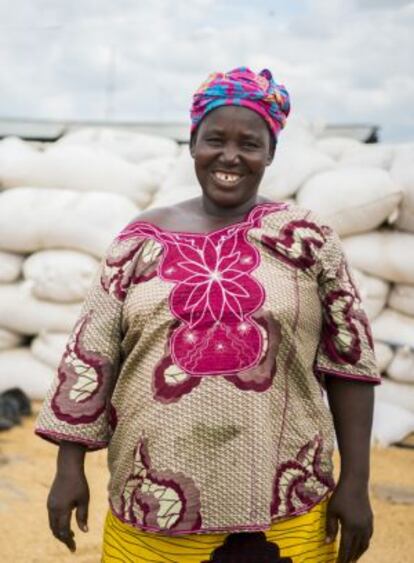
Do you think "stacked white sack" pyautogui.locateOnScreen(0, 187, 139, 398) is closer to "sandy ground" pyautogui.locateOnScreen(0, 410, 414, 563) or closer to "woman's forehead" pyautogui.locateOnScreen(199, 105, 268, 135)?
"sandy ground" pyautogui.locateOnScreen(0, 410, 414, 563)

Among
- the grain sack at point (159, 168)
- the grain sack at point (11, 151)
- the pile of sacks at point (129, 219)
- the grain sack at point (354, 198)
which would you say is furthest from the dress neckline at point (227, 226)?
the grain sack at point (11, 151)

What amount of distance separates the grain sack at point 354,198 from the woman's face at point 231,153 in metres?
2.46

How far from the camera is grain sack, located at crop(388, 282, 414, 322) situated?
159 inches

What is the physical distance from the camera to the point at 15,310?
4.39 m

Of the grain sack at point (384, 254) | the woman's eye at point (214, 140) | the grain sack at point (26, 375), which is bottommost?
the grain sack at point (26, 375)

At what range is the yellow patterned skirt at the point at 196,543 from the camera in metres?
1.38

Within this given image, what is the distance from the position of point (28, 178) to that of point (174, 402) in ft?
11.5

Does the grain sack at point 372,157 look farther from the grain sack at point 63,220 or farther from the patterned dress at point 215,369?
the patterned dress at point 215,369

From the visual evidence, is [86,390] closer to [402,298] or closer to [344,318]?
[344,318]

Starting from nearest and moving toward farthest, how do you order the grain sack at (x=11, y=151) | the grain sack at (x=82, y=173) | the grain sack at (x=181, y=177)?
the grain sack at (x=181, y=177)
the grain sack at (x=82, y=173)
the grain sack at (x=11, y=151)

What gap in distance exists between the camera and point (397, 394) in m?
4.05

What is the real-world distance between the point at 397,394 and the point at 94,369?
9.49 feet

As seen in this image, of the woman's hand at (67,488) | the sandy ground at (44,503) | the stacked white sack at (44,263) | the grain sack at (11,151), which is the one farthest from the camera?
the grain sack at (11,151)

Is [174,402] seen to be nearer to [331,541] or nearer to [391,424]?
[331,541]
